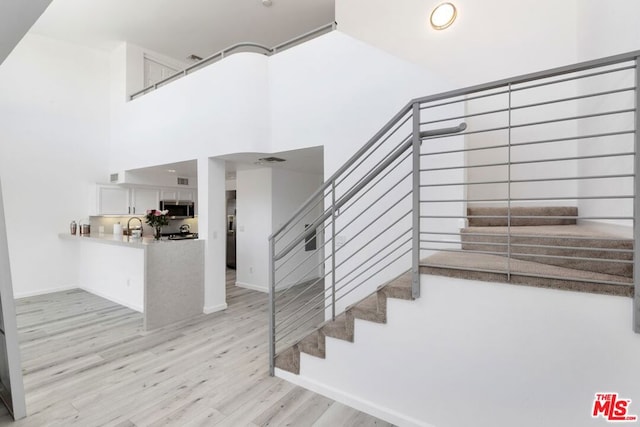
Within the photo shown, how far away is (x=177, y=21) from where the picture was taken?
18.4 ft

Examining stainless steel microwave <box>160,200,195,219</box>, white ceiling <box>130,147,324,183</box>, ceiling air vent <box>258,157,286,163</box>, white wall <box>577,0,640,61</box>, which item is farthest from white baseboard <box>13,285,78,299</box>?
white wall <box>577,0,640,61</box>

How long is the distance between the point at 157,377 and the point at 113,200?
186 inches

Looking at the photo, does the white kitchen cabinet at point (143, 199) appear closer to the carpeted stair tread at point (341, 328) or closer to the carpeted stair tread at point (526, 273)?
the carpeted stair tread at point (341, 328)

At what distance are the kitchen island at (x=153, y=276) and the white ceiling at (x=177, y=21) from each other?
3.80m

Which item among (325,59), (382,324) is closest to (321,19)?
(325,59)

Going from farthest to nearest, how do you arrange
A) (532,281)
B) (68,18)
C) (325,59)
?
(68,18) < (325,59) < (532,281)

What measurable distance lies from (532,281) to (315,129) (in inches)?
110

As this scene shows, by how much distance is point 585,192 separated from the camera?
3.04 metres

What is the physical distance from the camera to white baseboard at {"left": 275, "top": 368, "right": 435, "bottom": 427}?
2115 mm

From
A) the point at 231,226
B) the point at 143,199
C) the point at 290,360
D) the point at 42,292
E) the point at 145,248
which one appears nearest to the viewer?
the point at 290,360

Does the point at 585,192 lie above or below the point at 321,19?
below

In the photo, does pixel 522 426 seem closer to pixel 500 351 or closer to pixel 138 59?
pixel 500 351

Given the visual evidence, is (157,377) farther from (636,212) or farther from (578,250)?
(636,212)

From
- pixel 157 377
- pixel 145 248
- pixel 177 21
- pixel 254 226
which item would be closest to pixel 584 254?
pixel 157 377
